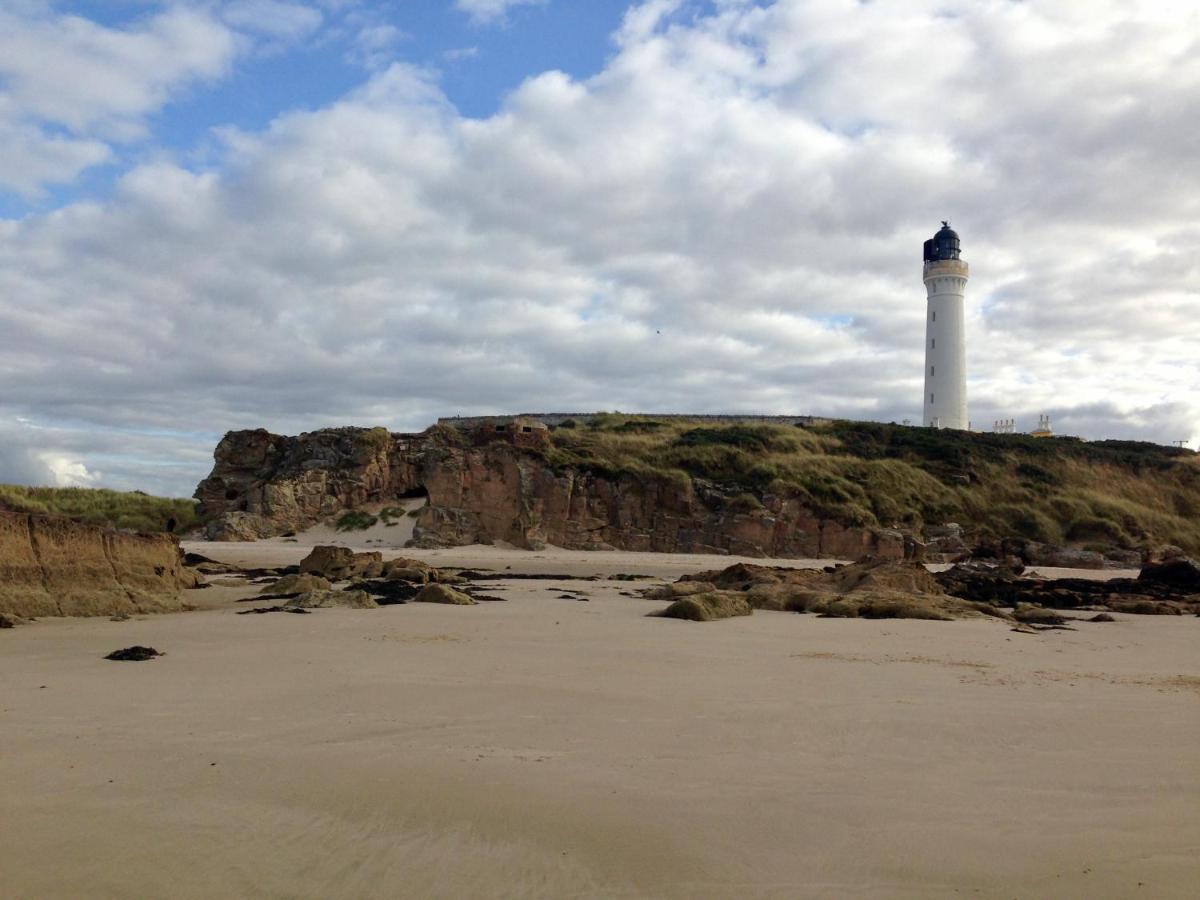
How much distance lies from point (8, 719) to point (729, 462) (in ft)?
90.4

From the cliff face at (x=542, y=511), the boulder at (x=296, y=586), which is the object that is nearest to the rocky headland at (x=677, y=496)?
the cliff face at (x=542, y=511)

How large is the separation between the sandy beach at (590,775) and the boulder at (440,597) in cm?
478

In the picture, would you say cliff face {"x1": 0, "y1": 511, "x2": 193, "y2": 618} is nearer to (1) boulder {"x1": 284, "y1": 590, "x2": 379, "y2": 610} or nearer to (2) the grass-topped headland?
(1) boulder {"x1": 284, "y1": 590, "x2": 379, "y2": 610}

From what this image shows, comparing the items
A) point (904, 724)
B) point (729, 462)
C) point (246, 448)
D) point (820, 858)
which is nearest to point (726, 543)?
point (729, 462)

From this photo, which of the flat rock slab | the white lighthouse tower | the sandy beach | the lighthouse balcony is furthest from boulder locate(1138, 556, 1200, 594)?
the lighthouse balcony

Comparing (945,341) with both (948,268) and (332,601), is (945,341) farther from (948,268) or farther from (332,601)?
(332,601)

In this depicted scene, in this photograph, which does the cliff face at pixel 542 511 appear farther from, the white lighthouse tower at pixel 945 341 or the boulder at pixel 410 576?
the white lighthouse tower at pixel 945 341

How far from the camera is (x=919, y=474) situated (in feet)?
108

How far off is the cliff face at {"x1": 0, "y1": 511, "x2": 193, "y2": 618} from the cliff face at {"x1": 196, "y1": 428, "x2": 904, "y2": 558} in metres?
15.5

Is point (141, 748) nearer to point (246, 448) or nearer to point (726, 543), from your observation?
point (726, 543)

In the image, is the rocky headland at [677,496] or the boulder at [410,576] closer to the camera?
the boulder at [410,576]

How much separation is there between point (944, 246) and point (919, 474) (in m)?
24.4

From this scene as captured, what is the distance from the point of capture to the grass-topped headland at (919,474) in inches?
1145

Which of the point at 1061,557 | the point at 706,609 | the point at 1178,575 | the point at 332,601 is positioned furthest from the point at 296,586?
the point at 1061,557
